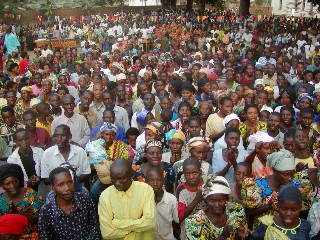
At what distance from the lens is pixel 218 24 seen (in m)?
21.8

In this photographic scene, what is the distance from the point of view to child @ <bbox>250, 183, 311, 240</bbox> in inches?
127

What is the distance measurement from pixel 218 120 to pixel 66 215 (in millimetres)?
3206

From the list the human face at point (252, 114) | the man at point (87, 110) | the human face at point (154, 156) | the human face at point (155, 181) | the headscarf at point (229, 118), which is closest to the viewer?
the human face at point (155, 181)

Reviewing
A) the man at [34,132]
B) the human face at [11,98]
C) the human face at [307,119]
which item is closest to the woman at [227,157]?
the human face at [307,119]

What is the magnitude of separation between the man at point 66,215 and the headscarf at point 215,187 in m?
1.01

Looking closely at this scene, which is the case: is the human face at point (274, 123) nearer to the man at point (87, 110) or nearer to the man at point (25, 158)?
the man at point (87, 110)

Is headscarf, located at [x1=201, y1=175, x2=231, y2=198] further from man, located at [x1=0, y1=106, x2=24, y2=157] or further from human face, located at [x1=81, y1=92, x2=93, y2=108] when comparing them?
human face, located at [x1=81, y1=92, x2=93, y2=108]

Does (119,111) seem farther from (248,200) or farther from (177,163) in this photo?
(248,200)

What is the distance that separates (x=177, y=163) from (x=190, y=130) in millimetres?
930

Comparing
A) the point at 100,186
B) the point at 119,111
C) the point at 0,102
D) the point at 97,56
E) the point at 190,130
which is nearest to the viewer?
the point at 100,186

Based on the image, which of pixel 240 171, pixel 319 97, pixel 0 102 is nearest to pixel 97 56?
pixel 0 102

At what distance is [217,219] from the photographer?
11.4ft

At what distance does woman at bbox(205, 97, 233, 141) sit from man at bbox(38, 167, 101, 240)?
111 inches

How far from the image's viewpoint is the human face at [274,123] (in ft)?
18.4
